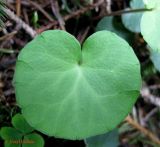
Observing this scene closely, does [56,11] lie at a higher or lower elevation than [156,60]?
higher

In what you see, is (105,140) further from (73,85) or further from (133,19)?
(133,19)

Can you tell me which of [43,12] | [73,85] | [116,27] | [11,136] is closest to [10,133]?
[11,136]

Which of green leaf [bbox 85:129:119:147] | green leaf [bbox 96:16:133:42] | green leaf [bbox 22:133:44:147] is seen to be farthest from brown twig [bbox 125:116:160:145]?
green leaf [bbox 22:133:44:147]

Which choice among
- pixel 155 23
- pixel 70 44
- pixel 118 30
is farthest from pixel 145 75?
pixel 70 44

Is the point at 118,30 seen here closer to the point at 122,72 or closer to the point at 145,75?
the point at 145,75

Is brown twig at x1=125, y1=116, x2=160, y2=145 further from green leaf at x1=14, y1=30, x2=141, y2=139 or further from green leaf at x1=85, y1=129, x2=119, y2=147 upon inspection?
green leaf at x1=14, y1=30, x2=141, y2=139

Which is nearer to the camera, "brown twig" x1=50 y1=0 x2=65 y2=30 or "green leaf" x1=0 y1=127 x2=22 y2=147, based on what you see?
"green leaf" x1=0 y1=127 x2=22 y2=147

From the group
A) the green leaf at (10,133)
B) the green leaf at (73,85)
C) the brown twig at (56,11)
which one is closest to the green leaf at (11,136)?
the green leaf at (10,133)
